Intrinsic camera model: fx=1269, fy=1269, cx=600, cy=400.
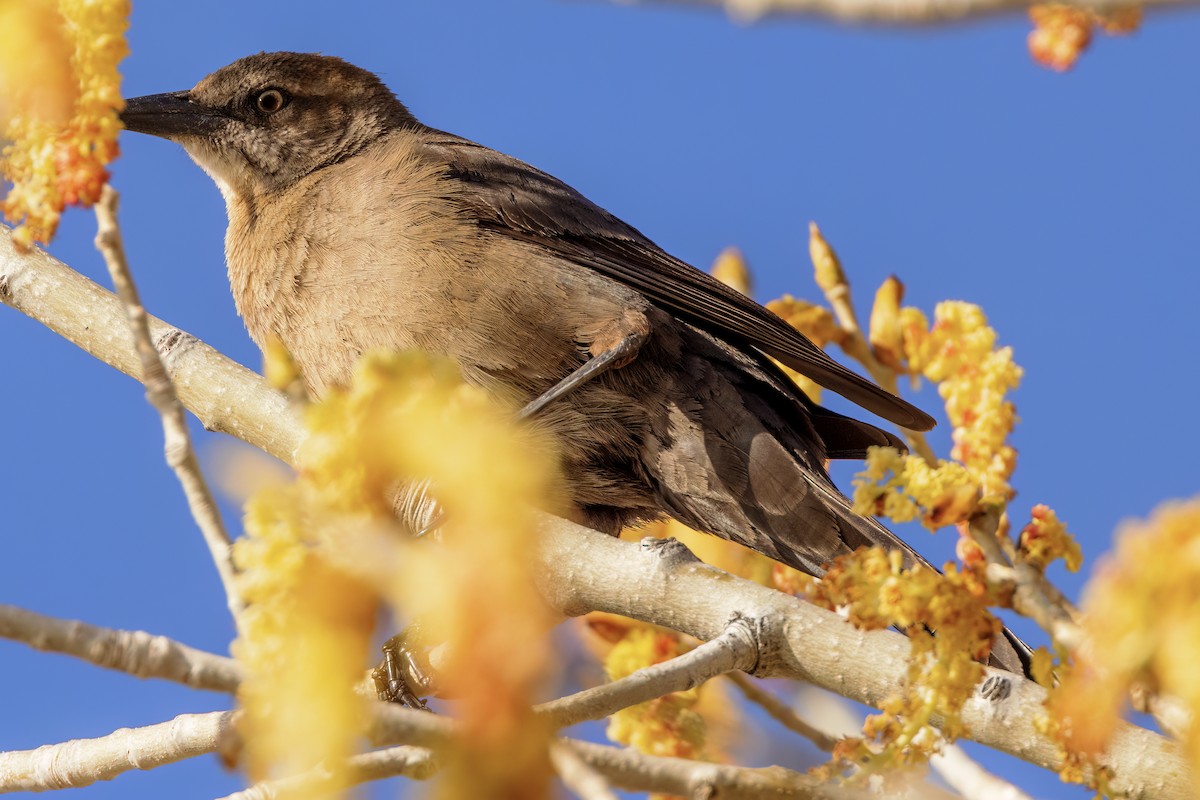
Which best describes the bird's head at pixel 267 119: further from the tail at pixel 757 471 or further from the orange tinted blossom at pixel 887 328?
the orange tinted blossom at pixel 887 328

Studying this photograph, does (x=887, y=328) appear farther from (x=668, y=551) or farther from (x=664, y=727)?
(x=664, y=727)

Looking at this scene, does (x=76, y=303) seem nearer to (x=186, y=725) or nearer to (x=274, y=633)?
(x=186, y=725)

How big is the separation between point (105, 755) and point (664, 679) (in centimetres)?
129

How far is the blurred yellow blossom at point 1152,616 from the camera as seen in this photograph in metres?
1.23

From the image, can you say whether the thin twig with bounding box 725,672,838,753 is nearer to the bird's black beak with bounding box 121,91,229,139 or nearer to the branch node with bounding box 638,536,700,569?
the branch node with bounding box 638,536,700,569

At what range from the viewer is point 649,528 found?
4.95 metres

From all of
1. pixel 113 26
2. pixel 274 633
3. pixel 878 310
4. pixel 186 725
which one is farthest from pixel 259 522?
pixel 878 310

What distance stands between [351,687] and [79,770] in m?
1.84

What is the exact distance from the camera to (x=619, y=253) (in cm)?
489

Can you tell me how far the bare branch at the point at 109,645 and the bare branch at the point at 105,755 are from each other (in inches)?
45.0

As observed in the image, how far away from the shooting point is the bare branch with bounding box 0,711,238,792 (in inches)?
108

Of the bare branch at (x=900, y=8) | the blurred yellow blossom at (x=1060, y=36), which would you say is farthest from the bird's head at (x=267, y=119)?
the bare branch at (x=900, y=8)

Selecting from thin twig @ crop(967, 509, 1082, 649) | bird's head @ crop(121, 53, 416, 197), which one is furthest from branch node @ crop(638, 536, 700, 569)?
bird's head @ crop(121, 53, 416, 197)

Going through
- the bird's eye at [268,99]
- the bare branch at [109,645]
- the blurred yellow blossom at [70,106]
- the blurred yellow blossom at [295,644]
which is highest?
the bird's eye at [268,99]
